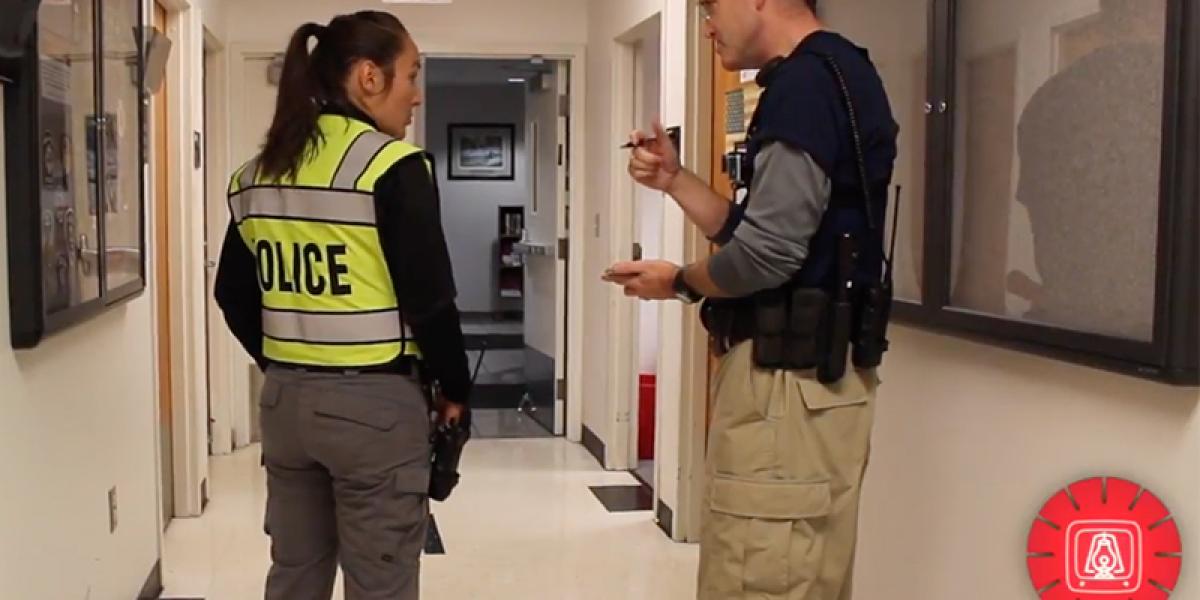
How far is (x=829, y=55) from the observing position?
5.54 ft

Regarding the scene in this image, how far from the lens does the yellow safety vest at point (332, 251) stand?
1926 mm

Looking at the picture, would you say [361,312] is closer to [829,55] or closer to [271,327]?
[271,327]

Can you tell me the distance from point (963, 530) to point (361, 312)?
1.17m

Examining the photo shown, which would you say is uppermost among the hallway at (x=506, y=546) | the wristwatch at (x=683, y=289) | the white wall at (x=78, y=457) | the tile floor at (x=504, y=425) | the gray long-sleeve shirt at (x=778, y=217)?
the gray long-sleeve shirt at (x=778, y=217)

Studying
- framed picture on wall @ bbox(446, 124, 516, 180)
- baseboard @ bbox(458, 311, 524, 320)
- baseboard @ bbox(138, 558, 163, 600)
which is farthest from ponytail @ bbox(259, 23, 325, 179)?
framed picture on wall @ bbox(446, 124, 516, 180)

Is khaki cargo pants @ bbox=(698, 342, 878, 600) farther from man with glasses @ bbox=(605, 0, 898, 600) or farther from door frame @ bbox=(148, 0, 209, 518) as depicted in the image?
door frame @ bbox=(148, 0, 209, 518)

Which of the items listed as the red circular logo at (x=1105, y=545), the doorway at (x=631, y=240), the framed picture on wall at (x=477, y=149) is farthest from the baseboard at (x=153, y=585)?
the framed picture on wall at (x=477, y=149)

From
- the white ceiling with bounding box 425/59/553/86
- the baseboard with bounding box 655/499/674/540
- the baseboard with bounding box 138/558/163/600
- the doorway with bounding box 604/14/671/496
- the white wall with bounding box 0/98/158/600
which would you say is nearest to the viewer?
the white wall with bounding box 0/98/158/600

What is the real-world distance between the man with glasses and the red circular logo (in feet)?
1.12

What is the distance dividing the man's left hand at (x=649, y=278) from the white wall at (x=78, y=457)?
1.05 m

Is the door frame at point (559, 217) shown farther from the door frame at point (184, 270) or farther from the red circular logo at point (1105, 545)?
the red circular logo at point (1105, 545)

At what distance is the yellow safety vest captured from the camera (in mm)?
1926

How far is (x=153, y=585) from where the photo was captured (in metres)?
3.32

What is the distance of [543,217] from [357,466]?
584 cm
